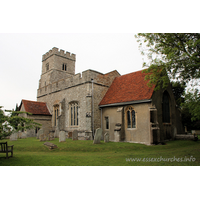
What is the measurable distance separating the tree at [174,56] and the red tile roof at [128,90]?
150 inches

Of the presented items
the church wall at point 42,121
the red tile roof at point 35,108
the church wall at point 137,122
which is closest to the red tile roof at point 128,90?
the church wall at point 137,122

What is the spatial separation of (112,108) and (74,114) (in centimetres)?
558

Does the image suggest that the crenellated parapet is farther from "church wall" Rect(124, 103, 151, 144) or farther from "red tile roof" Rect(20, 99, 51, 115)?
"church wall" Rect(124, 103, 151, 144)

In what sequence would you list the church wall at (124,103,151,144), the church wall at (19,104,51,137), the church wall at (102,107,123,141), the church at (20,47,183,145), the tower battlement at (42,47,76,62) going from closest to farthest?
the church wall at (124,103,151,144)
the church at (20,47,183,145)
the church wall at (102,107,123,141)
the church wall at (19,104,51,137)
the tower battlement at (42,47,76,62)

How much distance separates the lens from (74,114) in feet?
70.2

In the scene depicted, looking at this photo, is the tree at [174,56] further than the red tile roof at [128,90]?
No

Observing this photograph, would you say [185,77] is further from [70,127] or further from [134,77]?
[70,127]

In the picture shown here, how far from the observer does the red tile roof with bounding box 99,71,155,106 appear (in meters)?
16.3

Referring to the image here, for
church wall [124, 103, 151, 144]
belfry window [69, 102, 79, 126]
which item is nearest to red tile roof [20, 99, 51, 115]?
belfry window [69, 102, 79, 126]

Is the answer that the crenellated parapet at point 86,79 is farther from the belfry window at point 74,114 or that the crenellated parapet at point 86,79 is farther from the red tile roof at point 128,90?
the belfry window at point 74,114

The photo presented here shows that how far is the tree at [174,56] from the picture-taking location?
10414mm

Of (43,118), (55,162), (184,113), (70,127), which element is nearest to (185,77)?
(55,162)

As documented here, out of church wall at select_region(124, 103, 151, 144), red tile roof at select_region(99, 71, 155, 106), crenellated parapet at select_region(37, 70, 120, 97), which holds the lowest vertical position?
church wall at select_region(124, 103, 151, 144)

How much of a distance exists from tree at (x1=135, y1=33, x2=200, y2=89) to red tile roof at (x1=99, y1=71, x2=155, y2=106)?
3816 mm
